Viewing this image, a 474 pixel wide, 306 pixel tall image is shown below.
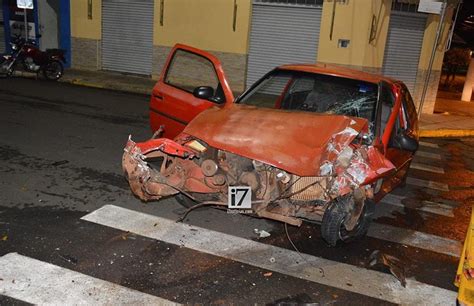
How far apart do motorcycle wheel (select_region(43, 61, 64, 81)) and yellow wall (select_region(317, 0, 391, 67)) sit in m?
8.53

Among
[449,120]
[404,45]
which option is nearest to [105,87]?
[404,45]

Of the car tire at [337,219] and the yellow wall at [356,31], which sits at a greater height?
the yellow wall at [356,31]

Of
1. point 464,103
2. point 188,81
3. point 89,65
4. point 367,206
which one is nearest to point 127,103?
point 188,81

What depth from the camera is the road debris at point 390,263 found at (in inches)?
189

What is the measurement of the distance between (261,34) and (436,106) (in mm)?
6820

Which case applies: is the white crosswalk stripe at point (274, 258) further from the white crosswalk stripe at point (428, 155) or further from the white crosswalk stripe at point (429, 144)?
the white crosswalk stripe at point (429, 144)

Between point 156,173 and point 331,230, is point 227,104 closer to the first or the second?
point 156,173

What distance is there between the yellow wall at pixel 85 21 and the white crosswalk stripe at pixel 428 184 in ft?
45.3

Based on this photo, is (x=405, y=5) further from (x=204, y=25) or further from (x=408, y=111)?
(x=408, y=111)

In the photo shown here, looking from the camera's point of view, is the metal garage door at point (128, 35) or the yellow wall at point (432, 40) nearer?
the yellow wall at point (432, 40)

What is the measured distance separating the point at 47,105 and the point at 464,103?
49.3ft

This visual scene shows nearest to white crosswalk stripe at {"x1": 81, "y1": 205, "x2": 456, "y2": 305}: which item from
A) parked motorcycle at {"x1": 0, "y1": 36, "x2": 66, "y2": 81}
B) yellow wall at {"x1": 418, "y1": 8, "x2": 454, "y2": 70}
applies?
parked motorcycle at {"x1": 0, "y1": 36, "x2": 66, "y2": 81}

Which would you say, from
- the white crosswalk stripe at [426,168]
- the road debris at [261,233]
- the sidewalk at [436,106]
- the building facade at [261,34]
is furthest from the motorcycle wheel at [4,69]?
the road debris at [261,233]

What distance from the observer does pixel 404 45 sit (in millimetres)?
15031
